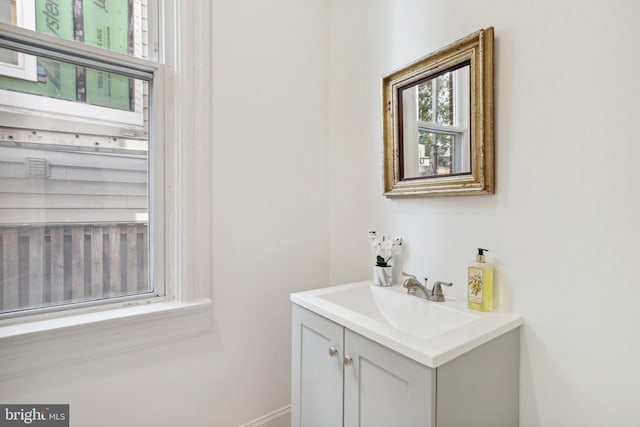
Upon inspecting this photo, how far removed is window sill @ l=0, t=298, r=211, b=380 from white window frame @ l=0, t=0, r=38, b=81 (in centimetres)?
86

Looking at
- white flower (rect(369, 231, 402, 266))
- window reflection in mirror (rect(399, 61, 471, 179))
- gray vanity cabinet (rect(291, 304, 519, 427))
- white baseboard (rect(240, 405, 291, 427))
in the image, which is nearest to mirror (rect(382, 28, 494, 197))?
window reflection in mirror (rect(399, 61, 471, 179))

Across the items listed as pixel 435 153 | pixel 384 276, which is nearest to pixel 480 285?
pixel 384 276

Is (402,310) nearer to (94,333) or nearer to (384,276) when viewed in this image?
(384,276)

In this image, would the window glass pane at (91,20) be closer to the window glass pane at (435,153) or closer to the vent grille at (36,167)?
the vent grille at (36,167)

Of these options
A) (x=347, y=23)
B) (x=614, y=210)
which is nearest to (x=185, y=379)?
(x=614, y=210)

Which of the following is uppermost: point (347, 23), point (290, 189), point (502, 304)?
point (347, 23)

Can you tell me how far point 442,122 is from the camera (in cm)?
120

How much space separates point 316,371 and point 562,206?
0.94 metres

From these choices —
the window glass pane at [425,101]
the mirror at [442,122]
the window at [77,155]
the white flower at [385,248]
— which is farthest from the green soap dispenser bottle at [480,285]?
the window at [77,155]

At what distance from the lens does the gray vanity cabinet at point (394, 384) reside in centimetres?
76

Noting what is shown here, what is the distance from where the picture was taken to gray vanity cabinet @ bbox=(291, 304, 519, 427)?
2.50 ft

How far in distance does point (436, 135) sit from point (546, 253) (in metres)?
0.56

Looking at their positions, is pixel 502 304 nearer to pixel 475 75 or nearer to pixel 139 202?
pixel 475 75

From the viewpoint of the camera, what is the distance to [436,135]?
4.01ft
